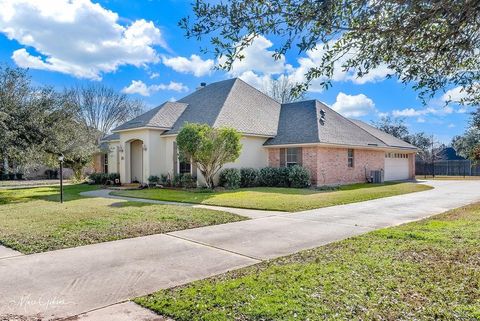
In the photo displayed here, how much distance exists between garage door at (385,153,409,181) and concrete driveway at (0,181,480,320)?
18351 mm

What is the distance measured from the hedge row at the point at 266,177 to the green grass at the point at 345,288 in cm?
1297

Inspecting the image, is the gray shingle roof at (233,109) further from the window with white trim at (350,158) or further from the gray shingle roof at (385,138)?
the gray shingle roof at (385,138)

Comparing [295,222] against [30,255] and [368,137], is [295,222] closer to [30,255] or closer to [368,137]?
[30,255]

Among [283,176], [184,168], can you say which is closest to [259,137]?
[283,176]

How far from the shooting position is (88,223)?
909cm

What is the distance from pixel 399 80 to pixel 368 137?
20.5m

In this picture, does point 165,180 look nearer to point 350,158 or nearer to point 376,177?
point 350,158

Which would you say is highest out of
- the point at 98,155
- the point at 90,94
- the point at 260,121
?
the point at 90,94

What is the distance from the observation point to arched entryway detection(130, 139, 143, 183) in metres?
23.5

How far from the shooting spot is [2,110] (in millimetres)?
14180

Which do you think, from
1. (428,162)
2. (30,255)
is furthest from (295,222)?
(428,162)

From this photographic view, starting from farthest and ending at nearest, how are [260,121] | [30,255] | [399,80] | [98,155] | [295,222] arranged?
1. [98,155]
2. [260,121]
3. [295,222]
4. [30,255]
5. [399,80]

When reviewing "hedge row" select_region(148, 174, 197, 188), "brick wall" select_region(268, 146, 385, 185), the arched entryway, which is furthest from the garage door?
the arched entryway

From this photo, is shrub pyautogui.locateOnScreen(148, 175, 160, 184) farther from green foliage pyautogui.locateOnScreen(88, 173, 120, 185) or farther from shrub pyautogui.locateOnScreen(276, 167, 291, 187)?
shrub pyautogui.locateOnScreen(276, 167, 291, 187)
